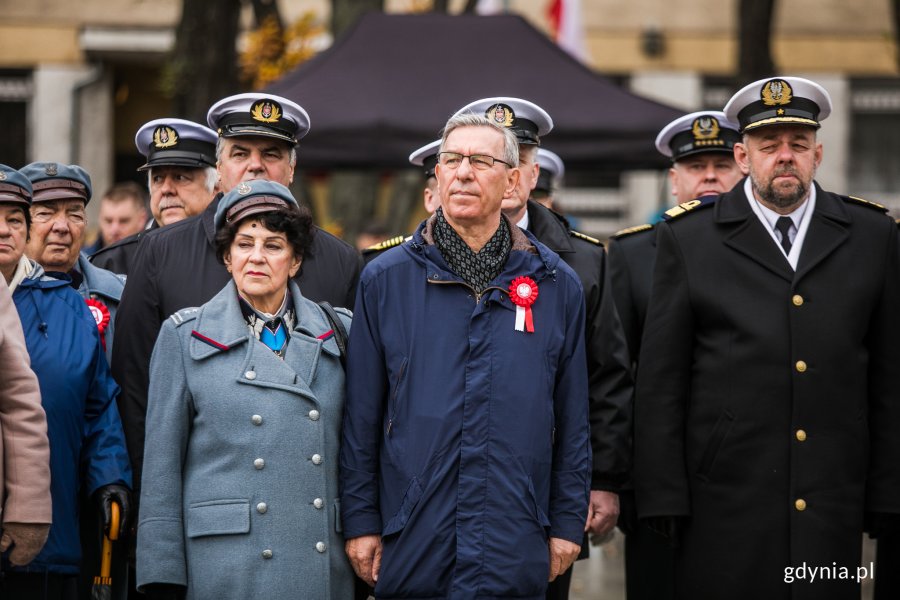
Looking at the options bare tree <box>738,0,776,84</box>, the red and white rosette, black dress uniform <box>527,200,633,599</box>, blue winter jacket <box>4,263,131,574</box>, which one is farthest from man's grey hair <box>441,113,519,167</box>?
bare tree <box>738,0,776,84</box>

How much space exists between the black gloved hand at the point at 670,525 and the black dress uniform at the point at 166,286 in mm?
1473

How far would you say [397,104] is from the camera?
9.59m

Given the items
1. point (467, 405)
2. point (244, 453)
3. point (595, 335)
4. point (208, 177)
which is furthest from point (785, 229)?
point (208, 177)

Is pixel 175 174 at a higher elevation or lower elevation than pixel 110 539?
higher

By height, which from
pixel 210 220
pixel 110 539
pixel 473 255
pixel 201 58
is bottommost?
pixel 110 539

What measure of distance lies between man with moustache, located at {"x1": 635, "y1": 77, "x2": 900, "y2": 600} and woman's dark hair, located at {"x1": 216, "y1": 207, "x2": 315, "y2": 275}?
1.43 m

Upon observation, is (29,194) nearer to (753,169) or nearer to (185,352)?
(185,352)

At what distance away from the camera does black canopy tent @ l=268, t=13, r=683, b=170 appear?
30.7 feet

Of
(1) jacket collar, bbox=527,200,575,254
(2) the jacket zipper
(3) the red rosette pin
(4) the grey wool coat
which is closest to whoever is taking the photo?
(4) the grey wool coat

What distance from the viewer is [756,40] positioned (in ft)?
38.3

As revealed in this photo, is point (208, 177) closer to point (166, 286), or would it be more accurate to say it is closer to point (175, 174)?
point (175, 174)

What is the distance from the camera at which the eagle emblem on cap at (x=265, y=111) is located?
5.55 meters

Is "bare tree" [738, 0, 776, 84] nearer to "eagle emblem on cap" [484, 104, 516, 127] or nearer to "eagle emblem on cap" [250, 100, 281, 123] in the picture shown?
"eagle emblem on cap" [484, 104, 516, 127]

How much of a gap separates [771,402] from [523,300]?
1.13 meters
